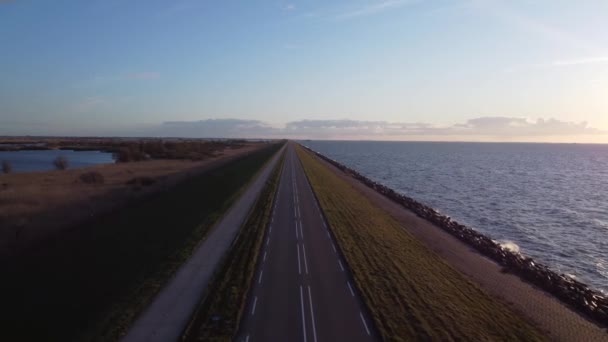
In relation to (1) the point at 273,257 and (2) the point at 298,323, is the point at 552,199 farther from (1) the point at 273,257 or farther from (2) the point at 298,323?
(2) the point at 298,323

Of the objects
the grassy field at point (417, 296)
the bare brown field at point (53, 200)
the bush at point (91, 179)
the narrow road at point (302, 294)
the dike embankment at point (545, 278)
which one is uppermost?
the bush at point (91, 179)

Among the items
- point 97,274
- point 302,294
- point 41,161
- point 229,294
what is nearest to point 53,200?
point 97,274

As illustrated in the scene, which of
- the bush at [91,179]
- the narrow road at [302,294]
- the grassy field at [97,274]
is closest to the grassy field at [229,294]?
the narrow road at [302,294]

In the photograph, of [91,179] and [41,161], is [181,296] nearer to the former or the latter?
[91,179]

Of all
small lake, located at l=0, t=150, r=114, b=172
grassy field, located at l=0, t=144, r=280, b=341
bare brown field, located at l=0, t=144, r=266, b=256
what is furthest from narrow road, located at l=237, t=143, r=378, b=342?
small lake, located at l=0, t=150, r=114, b=172

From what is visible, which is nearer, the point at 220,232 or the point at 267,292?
the point at 267,292

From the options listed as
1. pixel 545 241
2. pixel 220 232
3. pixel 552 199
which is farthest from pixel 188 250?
pixel 552 199

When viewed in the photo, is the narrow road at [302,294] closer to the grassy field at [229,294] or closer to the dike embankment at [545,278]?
the grassy field at [229,294]
